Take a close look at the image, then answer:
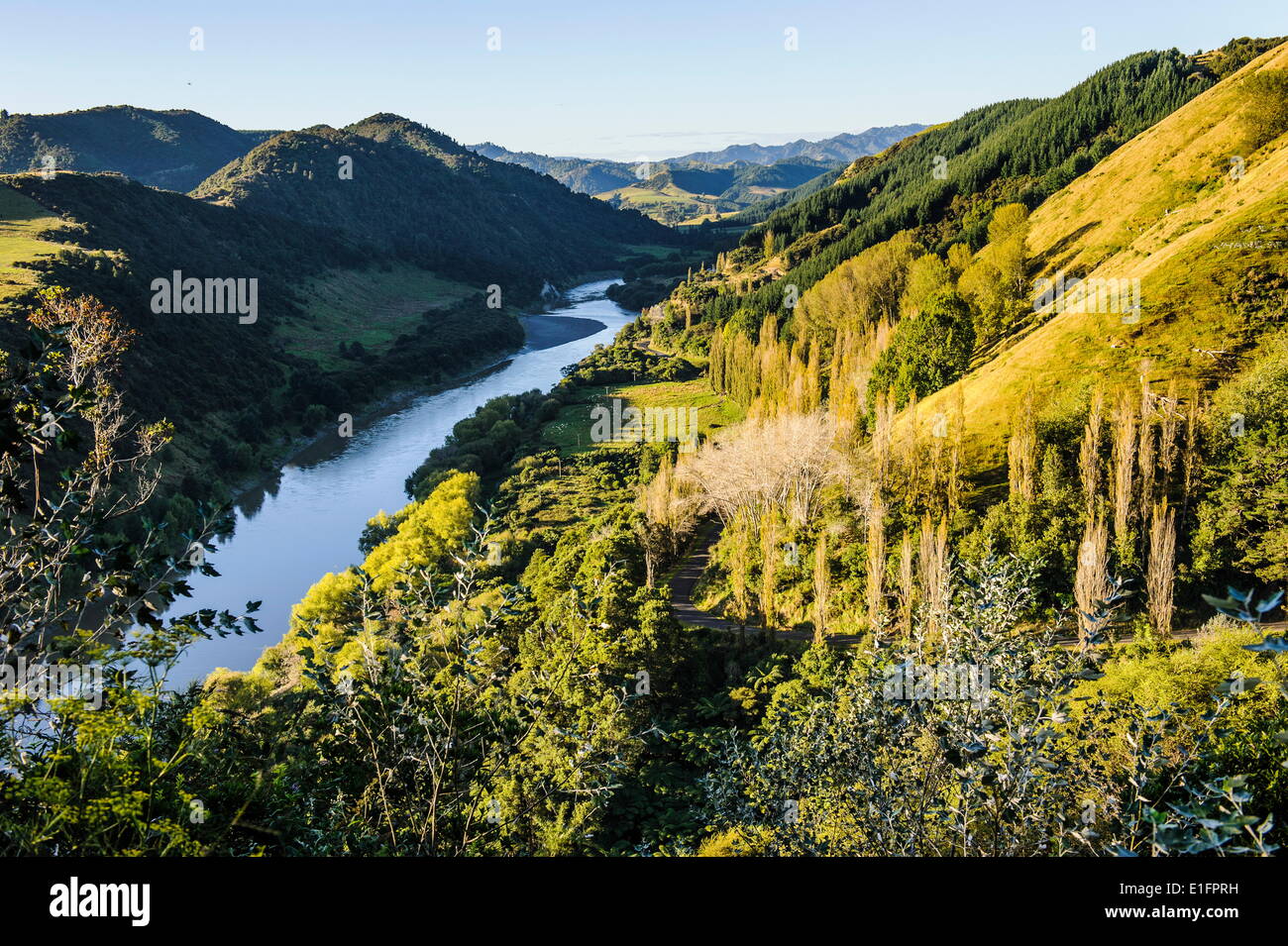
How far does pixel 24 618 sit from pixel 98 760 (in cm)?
199

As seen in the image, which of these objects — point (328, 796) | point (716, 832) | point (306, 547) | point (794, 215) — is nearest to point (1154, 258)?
point (716, 832)

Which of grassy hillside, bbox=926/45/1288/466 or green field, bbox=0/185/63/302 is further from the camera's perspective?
green field, bbox=0/185/63/302

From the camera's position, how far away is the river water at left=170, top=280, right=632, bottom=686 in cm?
4309

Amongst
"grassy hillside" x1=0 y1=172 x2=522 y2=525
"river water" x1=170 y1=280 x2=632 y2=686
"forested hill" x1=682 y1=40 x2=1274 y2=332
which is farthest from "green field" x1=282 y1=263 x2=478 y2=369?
"forested hill" x1=682 y1=40 x2=1274 y2=332

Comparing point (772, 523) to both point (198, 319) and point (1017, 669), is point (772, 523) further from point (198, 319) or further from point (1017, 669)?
point (198, 319)

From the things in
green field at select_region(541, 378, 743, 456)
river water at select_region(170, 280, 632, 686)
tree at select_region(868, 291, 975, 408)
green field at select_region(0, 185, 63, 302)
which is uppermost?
green field at select_region(0, 185, 63, 302)

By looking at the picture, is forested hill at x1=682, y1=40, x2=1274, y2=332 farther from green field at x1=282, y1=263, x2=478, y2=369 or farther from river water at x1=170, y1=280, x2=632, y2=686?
green field at x1=282, y1=263, x2=478, y2=369

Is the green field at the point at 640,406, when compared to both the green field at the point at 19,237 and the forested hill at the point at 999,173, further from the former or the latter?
the green field at the point at 19,237

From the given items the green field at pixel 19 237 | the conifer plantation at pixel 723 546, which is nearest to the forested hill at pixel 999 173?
the conifer plantation at pixel 723 546

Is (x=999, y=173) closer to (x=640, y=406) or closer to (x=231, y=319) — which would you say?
(x=640, y=406)

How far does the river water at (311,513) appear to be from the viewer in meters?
43.1

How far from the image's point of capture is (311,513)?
196ft

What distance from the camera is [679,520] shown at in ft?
131

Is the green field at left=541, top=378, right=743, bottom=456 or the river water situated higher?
the green field at left=541, top=378, right=743, bottom=456
